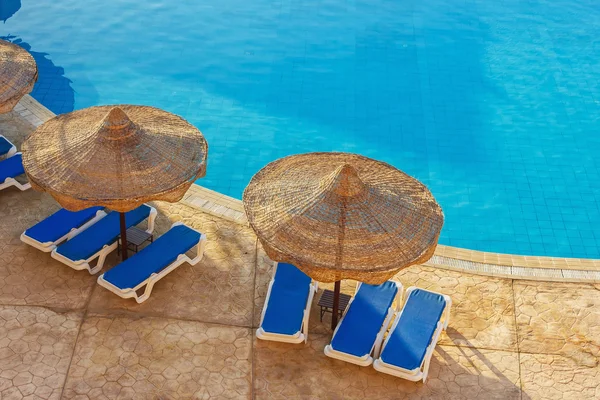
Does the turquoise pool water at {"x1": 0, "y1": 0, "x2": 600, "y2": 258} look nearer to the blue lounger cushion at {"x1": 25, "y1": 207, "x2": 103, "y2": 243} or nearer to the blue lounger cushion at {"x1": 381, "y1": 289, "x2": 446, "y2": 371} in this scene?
the blue lounger cushion at {"x1": 381, "y1": 289, "x2": 446, "y2": 371}

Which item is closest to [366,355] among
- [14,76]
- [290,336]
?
[290,336]

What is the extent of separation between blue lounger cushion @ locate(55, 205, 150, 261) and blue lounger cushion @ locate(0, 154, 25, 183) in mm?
1710

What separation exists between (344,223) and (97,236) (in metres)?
3.70

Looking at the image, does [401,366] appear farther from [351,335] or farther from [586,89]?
[586,89]

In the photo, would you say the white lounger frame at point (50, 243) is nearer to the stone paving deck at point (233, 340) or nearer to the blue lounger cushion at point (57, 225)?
the blue lounger cushion at point (57, 225)

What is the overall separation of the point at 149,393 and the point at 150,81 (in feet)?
25.6

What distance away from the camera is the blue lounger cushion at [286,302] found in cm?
862

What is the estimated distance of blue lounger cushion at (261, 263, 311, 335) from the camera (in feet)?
28.3

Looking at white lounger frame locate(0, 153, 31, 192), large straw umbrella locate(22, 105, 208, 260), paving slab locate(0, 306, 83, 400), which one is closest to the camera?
paving slab locate(0, 306, 83, 400)

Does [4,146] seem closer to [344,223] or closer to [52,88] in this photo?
[52,88]

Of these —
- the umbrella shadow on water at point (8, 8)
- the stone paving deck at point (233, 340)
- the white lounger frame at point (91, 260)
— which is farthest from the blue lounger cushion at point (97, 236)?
the umbrella shadow on water at point (8, 8)

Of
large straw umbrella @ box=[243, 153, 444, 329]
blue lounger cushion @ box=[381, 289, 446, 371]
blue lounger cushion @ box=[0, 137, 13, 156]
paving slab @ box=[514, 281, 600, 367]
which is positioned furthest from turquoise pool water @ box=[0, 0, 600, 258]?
large straw umbrella @ box=[243, 153, 444, 329]

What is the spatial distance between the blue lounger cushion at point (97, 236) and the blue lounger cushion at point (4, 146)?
2.33 meters

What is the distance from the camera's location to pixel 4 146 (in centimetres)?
1113
